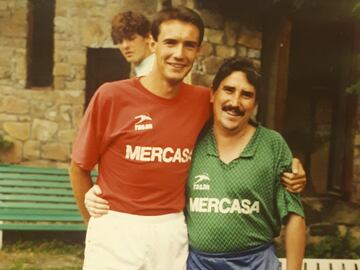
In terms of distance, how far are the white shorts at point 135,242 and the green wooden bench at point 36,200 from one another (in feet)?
5.94

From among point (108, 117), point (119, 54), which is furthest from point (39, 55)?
point (108, 117)

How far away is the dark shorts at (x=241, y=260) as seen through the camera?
1.72 metres

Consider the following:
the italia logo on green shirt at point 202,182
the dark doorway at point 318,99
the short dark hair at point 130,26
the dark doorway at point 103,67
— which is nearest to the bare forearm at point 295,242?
the italia logo on green shirt at point 202,182

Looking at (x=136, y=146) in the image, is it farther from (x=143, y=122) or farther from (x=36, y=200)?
(x=36, y=200)

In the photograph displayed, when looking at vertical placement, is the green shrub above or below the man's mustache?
below

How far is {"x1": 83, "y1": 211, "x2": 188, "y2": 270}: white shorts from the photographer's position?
170cm

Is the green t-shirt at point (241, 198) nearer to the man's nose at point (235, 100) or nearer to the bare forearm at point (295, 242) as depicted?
the bare forearm at point (295, 242)

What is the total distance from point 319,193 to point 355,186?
0.37m

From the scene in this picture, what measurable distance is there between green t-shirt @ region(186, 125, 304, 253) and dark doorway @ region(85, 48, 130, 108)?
1518 mm

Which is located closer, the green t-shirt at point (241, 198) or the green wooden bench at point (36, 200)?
the green t-shirt at point (241, 198)

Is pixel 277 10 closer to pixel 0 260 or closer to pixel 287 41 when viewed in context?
pixel 287 41

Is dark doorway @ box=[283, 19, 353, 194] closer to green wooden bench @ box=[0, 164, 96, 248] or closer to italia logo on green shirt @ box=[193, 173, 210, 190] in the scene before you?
green wooden bench @ box=[0, 164, 96, 248]

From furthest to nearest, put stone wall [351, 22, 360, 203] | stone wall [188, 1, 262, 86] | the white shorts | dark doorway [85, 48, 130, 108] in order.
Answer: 1. stone wall [351, 22, 360, 203]
2. stone wall [188, 1, 262, 86]
3. dark doorway [85, 48, 130, 108]
4. the white shorts

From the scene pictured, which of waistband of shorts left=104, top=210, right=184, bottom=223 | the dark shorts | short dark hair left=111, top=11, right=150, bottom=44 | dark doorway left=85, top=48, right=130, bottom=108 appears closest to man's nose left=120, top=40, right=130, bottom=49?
short dark hair left=111, top=11, right=150, bottom=44
